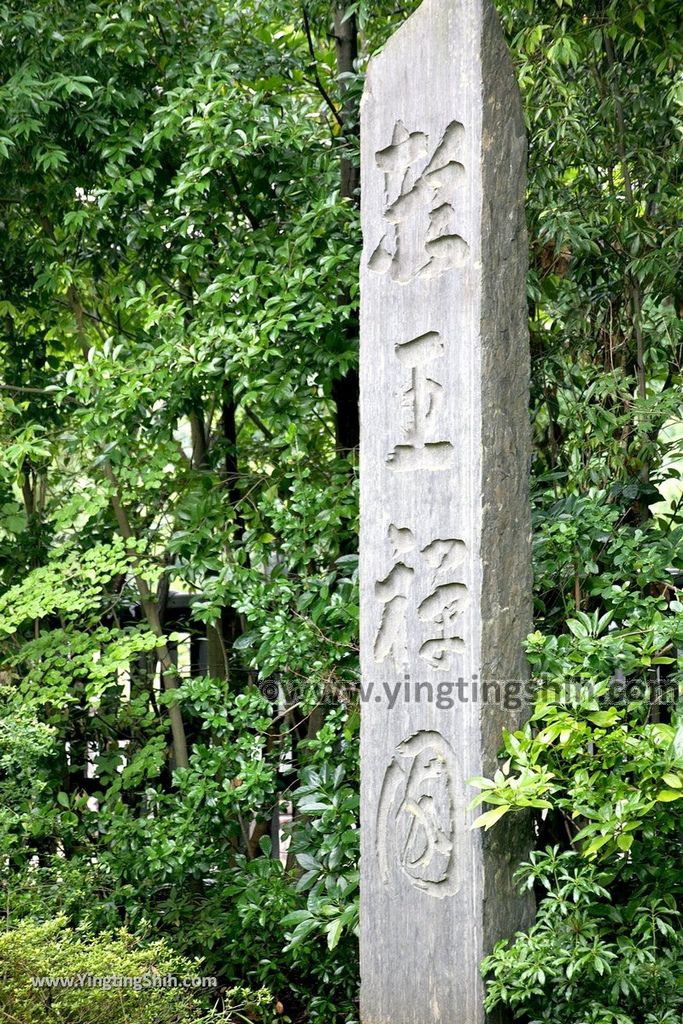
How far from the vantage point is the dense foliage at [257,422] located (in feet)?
11.1

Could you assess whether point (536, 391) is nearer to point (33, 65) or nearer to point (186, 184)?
point (186, 184)

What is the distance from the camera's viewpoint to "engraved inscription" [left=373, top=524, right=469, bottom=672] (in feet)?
9.21

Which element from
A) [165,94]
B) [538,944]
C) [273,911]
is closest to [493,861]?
[538,944]

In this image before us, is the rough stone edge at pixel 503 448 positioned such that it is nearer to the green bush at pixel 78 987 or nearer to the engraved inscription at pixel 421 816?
the engraved inscription at pixel 421 816

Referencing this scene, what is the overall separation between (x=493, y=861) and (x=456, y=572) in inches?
27.8

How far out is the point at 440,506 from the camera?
2836mm

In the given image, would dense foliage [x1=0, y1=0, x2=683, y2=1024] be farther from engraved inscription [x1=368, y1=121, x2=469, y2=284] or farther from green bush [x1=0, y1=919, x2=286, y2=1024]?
engraved inscription [x1=368, y1=121, x2=469, y2=284]

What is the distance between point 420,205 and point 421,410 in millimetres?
530

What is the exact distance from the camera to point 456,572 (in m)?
2.80

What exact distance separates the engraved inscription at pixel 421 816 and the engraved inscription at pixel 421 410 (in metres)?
0.69

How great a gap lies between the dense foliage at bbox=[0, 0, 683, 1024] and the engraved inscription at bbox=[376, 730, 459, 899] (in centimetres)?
30
